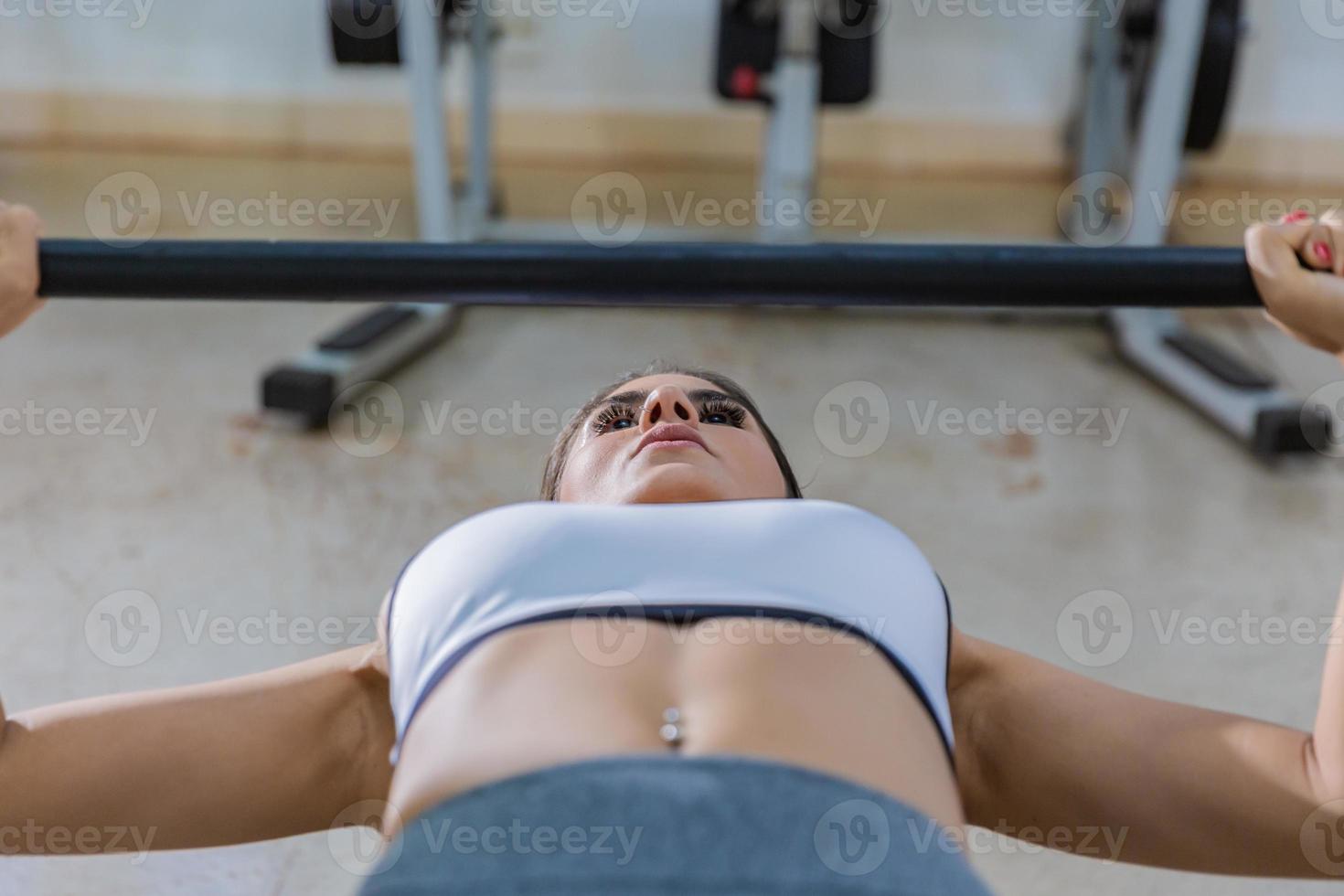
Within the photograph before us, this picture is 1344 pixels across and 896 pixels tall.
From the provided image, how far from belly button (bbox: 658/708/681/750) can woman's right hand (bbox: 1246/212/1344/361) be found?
0.64m

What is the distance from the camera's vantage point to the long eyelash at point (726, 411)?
124 centimetres

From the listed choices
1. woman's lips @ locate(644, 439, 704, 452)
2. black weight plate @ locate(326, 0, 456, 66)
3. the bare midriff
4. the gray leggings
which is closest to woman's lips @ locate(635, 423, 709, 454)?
woman's lips @ locate(644, 439, 704, 452)

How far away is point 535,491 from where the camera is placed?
7.66ft

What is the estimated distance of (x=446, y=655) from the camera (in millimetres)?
954

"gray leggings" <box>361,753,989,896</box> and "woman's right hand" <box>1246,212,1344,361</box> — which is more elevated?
"woman's right hand" <box>1246,212,1344,361</box>

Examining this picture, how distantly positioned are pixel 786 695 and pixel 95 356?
2503 mm

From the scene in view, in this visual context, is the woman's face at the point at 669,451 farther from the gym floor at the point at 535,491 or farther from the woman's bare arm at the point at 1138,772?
the gym floor at the point at 535,491

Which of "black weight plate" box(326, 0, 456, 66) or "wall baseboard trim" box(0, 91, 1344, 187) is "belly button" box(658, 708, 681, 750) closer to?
"black weight plate" box(326, 0, 456, 66)

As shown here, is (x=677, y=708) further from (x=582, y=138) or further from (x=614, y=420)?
(x=582, y=138)

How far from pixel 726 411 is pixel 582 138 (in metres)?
3.34

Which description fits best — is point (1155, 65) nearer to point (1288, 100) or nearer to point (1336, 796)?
point (1288, 100)

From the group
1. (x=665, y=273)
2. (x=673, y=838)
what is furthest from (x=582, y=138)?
(x=673, y=838)

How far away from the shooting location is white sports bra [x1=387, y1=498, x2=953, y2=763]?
3.14 feet

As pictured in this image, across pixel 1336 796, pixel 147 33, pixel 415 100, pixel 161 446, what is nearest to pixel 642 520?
pixel 1336 796
